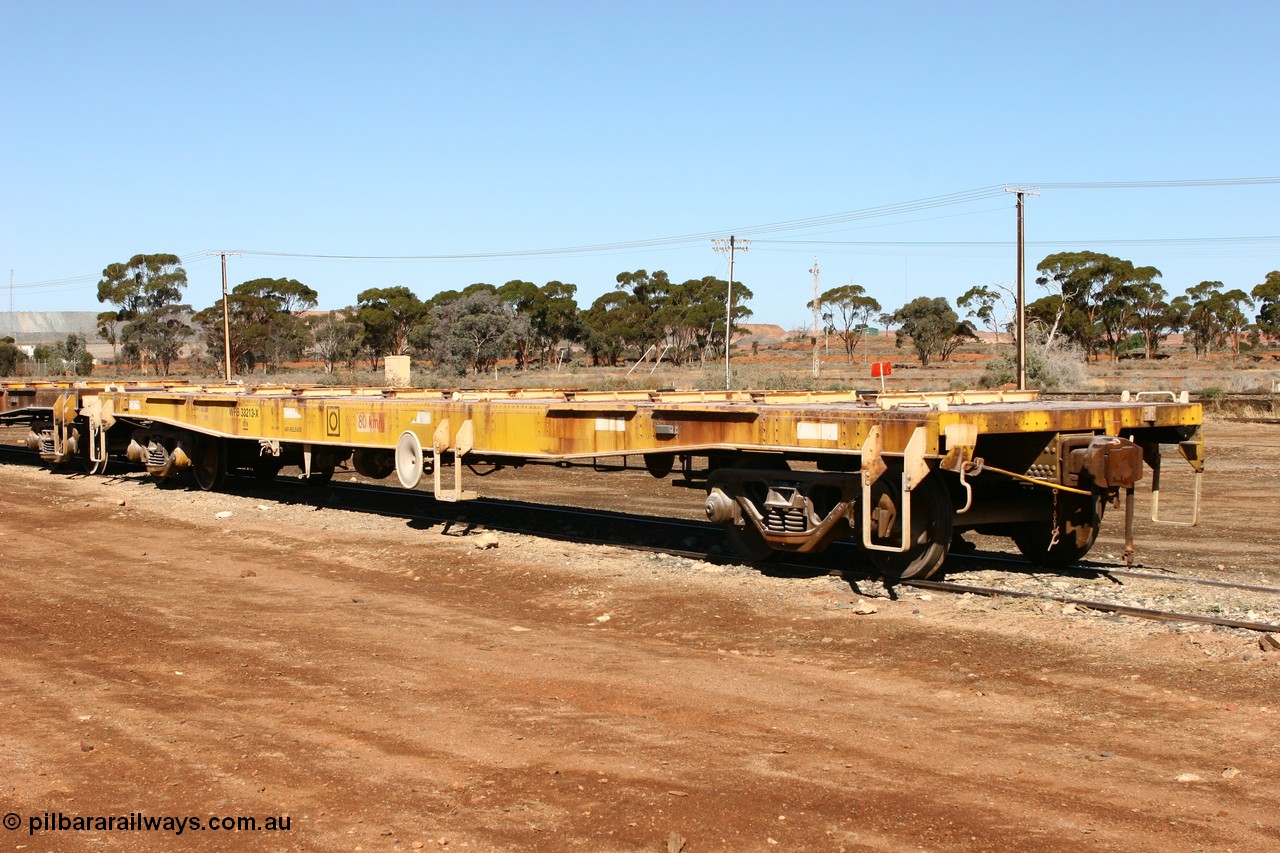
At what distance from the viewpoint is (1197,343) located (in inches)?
3504

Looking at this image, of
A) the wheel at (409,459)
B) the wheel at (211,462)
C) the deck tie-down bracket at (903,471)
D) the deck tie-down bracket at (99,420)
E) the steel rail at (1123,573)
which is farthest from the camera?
the deck tie-down bracket at (99,420)

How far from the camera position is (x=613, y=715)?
20.7ft

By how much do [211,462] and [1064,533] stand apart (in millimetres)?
12758

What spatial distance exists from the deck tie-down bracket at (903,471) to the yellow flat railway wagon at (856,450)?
0.01 metres

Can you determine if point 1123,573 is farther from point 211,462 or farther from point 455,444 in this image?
point 211,462

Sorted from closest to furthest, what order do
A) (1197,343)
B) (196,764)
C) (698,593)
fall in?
1. (196,764)
2. (698,593)
3. (1197,343)

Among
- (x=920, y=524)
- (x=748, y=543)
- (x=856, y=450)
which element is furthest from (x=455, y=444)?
(x=920, y=524)

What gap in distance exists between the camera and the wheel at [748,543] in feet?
34.6

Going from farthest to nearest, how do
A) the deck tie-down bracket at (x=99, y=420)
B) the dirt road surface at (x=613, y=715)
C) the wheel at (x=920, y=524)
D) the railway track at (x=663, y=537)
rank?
the deck tie-down bracket at (x=99, y=420)
the wheel at (x=920, y=524)
the railway track at (x=663, y=537)
the dirt road surface at (x=613, y=715)

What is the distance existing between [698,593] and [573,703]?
11.5 feet

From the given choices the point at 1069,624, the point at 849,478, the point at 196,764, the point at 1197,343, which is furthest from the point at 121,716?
the point at 1197,343

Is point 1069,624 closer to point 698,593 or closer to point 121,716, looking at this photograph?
point 698,593

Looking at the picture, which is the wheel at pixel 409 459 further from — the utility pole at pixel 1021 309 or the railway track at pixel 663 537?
the utility pole at pixel 1021 309

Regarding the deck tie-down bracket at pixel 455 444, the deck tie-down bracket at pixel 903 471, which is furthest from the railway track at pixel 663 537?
the deck tie-down bracket at pixel 455 444
